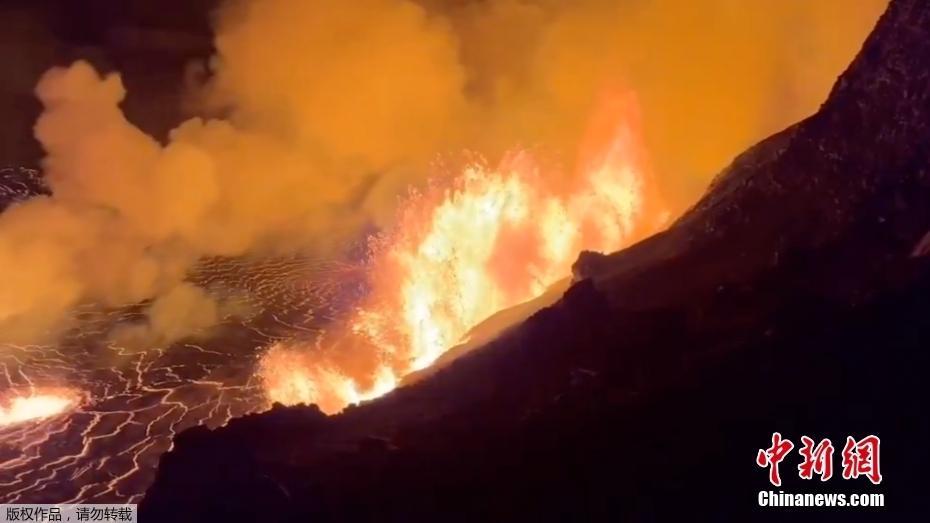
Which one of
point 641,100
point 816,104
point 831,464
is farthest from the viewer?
point 641,100

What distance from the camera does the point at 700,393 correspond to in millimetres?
6395

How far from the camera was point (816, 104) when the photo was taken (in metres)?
12.6

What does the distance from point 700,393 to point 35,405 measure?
→ 487 inches

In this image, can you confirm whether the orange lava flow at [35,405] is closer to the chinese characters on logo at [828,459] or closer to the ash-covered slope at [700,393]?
the ash-covered slope at [700,393]

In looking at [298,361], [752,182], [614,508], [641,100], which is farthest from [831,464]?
[641,100]

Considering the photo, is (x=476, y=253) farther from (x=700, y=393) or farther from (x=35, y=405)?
(x=700, y=393)

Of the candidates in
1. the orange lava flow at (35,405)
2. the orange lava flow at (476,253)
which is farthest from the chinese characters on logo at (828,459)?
the orange lava flow at (35,405)

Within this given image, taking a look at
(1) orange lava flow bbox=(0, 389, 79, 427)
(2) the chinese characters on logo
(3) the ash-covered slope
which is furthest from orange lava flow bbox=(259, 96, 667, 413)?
(2) the chinese characters on logo

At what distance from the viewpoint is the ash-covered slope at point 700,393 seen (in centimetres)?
604

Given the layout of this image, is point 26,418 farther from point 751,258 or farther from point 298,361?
point 751,258

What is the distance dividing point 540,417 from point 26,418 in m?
10.8

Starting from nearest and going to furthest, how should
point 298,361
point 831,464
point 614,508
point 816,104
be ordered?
point 831,464, point 614,508, point 816,104, point 298,361

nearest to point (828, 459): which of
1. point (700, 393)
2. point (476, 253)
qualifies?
point (700, 393)

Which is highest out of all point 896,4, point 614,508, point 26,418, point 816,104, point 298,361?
point 816,104
